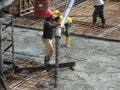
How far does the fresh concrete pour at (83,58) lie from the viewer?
36.7 ft

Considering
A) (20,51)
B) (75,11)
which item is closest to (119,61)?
(20,51)

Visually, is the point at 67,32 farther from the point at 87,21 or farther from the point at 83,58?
the point at 87,21

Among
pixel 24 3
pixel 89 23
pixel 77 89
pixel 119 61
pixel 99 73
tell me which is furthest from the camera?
pixel 24 3

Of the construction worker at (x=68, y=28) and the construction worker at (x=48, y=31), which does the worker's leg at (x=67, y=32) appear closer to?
the construction worker at (x=68, y=28)

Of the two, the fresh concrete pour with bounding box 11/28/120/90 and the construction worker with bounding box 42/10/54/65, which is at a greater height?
the construction worker with bounding box 42/10/54/65

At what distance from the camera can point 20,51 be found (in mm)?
13656

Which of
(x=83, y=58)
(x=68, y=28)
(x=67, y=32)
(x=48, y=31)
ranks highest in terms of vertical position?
(x=48, y=31)

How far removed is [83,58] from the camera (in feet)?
43.1

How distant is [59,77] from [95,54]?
254 centimetres

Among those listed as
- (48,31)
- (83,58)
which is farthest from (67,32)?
(48,31)

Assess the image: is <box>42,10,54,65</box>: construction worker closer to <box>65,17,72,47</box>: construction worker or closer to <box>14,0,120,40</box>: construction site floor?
<box>65,17,72,47</box>: construction worker

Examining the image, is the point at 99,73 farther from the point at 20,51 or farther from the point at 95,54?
the point at 20,51

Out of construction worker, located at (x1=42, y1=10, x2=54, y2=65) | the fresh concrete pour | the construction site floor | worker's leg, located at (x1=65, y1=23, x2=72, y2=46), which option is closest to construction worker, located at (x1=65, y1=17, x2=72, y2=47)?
worker's leg, located at (x1=65, y1=23, x2=72, y2=46)

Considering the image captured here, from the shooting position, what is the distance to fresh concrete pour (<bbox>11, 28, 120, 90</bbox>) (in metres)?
11.2
